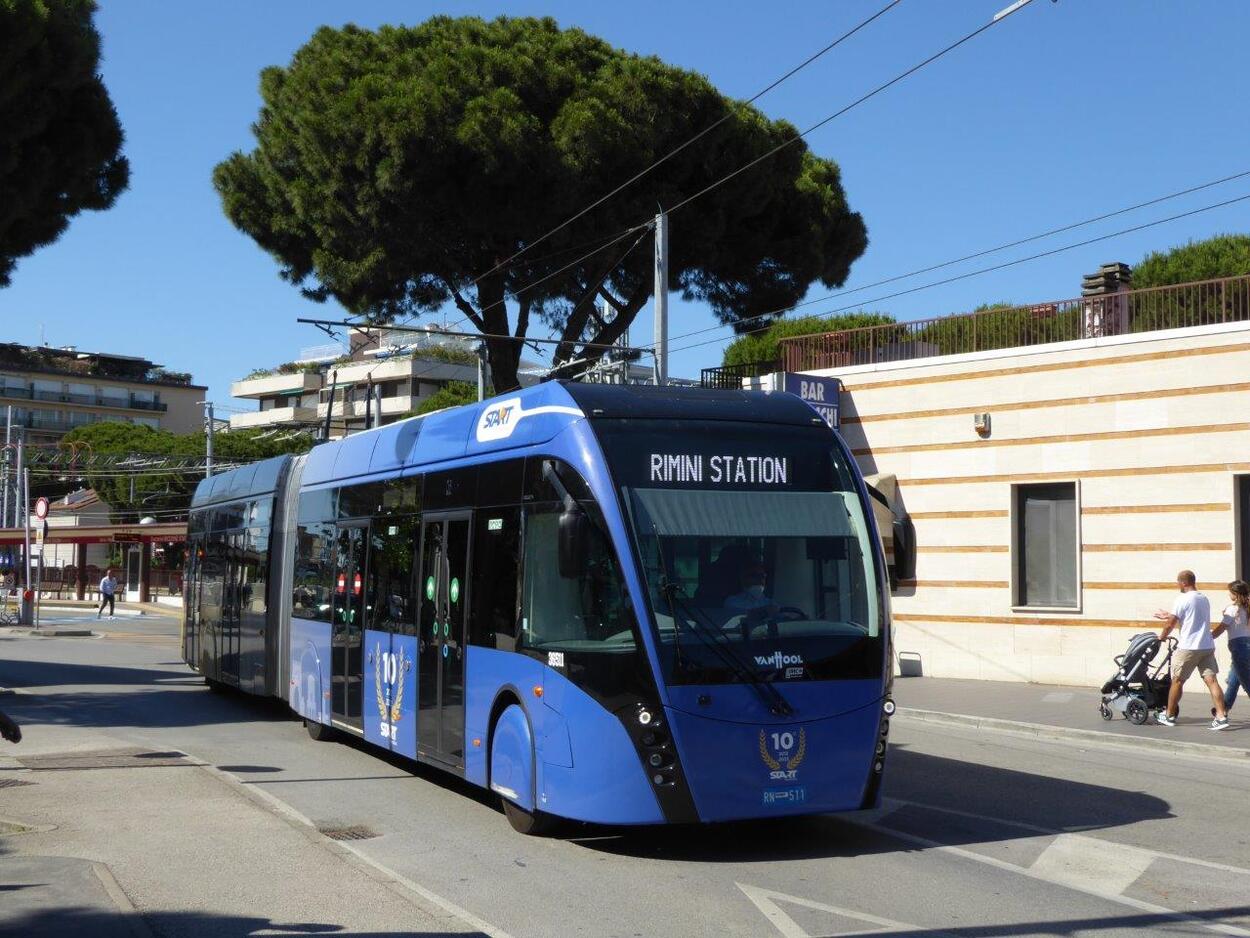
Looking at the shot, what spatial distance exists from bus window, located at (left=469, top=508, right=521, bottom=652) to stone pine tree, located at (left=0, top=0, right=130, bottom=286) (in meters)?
12.3

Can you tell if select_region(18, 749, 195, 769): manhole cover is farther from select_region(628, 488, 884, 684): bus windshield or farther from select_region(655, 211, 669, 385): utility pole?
select_region(655, 211, 669, 385): utility pole

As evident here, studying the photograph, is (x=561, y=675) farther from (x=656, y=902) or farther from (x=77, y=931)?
(x=77, y=931)

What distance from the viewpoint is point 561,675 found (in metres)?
8.25

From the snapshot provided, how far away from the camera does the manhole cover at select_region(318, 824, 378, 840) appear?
29.2 feet

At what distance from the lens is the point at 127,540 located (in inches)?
2255

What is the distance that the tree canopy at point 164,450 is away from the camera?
7742 cm

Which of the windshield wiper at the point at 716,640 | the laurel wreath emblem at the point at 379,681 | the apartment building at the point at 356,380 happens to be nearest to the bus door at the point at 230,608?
the laurel wreath emblem at the point at 379,681

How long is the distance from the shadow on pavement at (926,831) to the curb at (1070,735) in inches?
109

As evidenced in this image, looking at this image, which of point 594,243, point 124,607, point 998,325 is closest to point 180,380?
point 124,607

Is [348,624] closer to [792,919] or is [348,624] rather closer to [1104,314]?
[792,919]

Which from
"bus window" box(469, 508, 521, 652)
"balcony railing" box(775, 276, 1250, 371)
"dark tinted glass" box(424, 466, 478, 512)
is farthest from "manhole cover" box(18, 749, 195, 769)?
"balcony railing" box(775, 276, 1250, 371)

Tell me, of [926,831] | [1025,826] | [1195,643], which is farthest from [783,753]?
[1195,643]

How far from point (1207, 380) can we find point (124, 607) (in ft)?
161

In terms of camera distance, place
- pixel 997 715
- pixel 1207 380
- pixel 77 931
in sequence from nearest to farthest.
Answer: pixel 77 931, pixel 997 715, pixel 1207 380
